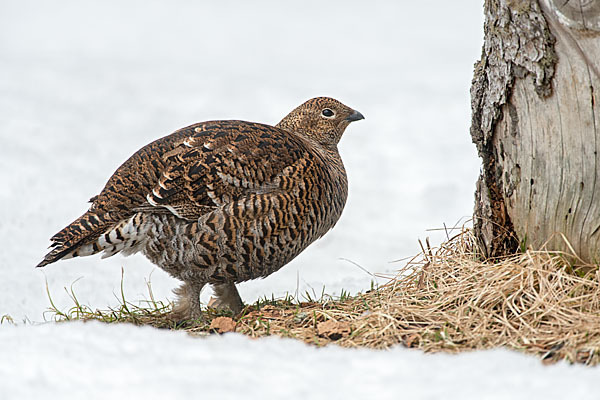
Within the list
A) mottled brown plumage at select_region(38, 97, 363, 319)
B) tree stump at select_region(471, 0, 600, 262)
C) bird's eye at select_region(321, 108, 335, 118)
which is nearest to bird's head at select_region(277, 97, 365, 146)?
bird's eye at select_region(321, 108, 335, 118)

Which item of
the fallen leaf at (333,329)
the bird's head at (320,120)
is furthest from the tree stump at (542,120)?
the bird's head at (320,120)

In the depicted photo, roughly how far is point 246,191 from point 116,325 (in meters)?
1.34

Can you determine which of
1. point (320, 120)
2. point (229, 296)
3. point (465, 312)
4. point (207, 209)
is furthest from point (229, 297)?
point (465, 312)

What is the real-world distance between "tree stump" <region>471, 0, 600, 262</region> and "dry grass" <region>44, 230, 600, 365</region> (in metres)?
0.23

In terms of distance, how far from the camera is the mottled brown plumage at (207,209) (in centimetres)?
520

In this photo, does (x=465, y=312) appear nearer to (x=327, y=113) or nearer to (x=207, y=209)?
(x=207, y=209)

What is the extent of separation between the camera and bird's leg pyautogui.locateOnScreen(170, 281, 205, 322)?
5510mm

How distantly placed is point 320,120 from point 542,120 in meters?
2.33

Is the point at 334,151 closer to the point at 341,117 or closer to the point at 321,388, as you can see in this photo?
the point at 341,117

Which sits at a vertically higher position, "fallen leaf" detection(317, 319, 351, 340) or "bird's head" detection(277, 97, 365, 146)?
"bird's head" detection(277, 97, 365, 146)

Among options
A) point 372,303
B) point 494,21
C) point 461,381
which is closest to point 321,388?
point 461,381

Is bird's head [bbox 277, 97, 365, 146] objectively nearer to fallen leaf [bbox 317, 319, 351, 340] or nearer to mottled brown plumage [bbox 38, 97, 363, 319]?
mottled brown plumage [bbox 38, 97, 363, 319]

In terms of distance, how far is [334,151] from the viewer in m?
6.53

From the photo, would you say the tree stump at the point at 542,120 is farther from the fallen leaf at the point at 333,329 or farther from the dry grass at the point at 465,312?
the fallen leaf at the point at 333,329
